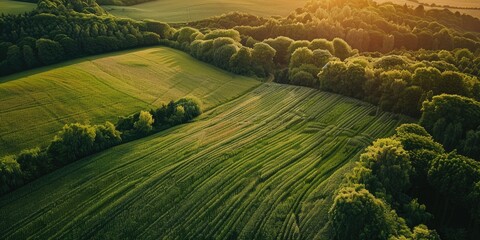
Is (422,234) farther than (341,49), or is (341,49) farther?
(341,49)

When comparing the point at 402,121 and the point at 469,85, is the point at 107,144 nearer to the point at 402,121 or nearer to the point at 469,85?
the point at 402,121

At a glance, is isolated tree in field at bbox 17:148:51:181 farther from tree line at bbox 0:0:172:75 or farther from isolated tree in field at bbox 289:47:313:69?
isolated tree in field at bbox 289:47:313:69

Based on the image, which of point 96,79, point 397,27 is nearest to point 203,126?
point 96,79

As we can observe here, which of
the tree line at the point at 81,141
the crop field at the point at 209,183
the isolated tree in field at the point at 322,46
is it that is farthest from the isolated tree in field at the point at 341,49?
the tree line at the point at 81,141

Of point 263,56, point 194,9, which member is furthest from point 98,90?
point 194,9

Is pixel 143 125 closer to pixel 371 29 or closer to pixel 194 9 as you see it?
pixel 371 29

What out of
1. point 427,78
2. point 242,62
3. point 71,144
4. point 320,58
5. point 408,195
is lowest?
point 242,62
